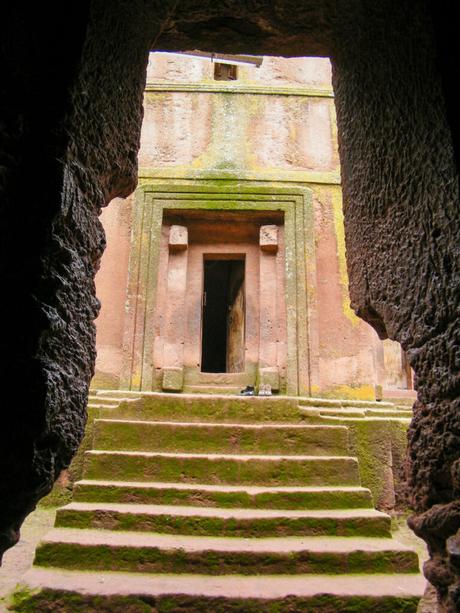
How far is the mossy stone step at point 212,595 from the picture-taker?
2.06 meters

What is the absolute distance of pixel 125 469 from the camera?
3.16 metres

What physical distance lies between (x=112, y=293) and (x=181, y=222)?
1.21m

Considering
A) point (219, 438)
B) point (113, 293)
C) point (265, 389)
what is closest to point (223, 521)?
point (219, 438)

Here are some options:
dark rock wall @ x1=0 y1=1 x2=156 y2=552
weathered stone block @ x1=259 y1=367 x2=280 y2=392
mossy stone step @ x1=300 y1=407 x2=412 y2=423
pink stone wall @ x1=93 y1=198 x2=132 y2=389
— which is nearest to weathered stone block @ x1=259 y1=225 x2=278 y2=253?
weathered stone block @ x1=259 y1=367 x2=280 y2=392

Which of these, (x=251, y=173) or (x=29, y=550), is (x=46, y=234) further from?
(x=251, y=173)

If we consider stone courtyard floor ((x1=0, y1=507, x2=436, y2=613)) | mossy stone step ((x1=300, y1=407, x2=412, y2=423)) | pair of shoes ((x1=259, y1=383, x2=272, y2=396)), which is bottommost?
stone courtyard floor ((x1=0, y1=507, x2=436, y2=613))

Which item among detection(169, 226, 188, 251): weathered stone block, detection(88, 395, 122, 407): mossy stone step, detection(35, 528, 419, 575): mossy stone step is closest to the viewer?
detection(35, 528, 419, 575): mossy stone step

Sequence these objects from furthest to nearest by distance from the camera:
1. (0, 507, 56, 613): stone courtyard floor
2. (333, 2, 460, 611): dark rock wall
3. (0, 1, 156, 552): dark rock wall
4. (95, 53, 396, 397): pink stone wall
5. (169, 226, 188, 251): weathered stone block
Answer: (169, 226, 188, 251): weathered stone block → (95, 53, 396, 397): pink stone wall → (0, 507, 56, 613): stone courtyard floor → (333, 2, 460, 611): dark rock wall → (0, 1, 156, 552): dark rock wall

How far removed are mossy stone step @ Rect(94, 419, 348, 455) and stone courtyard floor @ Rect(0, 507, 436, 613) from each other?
25.7 inches

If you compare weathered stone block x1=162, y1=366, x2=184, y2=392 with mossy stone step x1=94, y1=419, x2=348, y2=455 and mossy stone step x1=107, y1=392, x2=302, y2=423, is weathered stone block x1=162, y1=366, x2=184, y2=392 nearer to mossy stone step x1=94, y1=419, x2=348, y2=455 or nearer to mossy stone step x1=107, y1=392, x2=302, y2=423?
mossy stone step x1=107, y1=392, x2=302, y2=423

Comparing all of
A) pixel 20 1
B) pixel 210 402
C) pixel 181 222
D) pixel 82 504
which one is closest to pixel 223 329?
pixel 181 222

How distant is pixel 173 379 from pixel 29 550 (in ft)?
8.55

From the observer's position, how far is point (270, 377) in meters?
5.31

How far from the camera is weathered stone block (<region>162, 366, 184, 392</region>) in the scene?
523 centimetres
